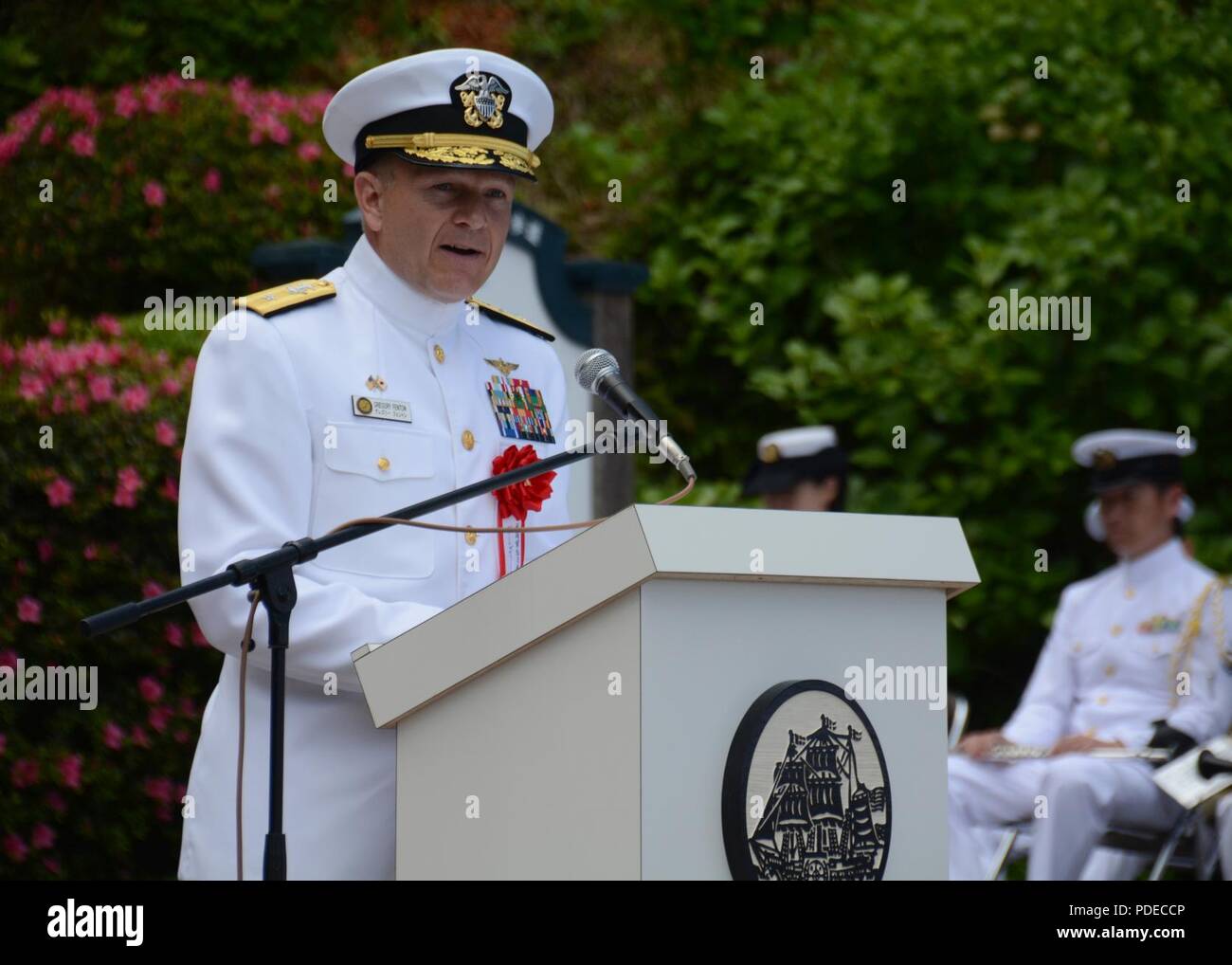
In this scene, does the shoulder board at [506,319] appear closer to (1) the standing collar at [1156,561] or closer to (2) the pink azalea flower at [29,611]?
(2) the pink azalea flower at [29,611]

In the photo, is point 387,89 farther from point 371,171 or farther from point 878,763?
point 878,763

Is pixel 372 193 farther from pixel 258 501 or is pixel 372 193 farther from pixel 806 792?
pixel 806 792

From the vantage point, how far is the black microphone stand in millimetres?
2020

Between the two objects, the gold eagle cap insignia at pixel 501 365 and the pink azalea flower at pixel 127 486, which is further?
the pink azalea flower at pixel 127 486

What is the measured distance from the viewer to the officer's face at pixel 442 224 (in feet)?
8.57

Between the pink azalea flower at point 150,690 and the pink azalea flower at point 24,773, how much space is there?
1.04ft

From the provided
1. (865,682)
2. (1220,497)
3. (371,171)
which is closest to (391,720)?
(865,682)

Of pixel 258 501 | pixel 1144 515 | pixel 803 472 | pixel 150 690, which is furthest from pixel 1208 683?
pixel 258 501

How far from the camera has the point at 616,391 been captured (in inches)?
90.4

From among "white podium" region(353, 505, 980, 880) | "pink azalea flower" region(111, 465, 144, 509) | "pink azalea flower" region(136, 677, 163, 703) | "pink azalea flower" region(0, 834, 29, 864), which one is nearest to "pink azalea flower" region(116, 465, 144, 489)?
"pink azalea flower" region(111, 465, 144, 509)

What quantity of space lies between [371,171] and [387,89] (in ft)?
0.41

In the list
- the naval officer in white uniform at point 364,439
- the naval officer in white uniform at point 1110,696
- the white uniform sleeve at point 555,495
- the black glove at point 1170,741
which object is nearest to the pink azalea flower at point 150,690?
the white uniform sleeve at point 555,495

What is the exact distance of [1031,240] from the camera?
22.4ft

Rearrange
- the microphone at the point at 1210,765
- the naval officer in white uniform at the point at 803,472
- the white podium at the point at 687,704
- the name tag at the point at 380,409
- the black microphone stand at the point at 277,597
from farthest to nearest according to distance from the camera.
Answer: the naval officer in white uniform at the point at 803,472
the microphone at the point at 1210,765
the name tag at the point at 380,409
the black microphone stand at the point at 277,597
the white podium at the point at 687,704
